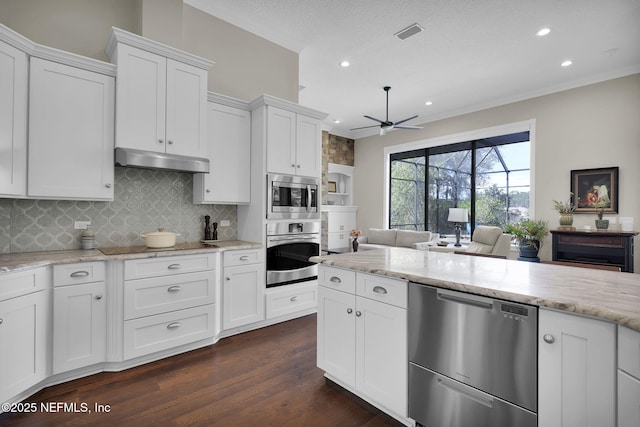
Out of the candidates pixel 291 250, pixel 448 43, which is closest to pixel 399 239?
pixel 291 250

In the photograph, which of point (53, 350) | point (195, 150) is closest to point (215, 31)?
point (195, 150)

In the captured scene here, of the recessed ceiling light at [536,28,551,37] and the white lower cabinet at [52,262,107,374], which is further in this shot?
the recessed ceiling light at [536,28,551,37]

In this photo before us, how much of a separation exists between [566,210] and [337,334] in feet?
15.5

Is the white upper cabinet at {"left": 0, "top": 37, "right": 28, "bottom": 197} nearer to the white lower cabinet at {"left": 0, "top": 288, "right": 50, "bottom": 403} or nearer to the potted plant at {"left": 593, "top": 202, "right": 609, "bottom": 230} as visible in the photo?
the white lower cabinet at {"left": 0, "top": 288, "right": 50, "bottom": 403}

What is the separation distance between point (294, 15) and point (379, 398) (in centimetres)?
361

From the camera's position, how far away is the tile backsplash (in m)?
2.43

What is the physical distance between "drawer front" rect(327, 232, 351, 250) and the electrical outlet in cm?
533

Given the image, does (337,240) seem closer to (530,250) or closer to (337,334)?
(530,250)

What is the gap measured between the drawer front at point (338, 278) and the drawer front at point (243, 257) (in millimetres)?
1188

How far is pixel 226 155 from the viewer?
3260 millimetres

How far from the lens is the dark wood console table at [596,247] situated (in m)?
4.16

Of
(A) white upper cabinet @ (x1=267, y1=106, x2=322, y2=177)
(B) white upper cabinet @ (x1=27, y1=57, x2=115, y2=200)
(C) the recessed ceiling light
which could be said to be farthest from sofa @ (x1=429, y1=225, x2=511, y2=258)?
(B) white upper cabinet @ (x1=27, y1=57, x2=115, y2=200)

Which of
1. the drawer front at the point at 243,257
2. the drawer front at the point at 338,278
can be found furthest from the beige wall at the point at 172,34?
the drawer front at the point at 338,278

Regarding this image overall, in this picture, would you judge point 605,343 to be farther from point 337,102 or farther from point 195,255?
point 337,102
